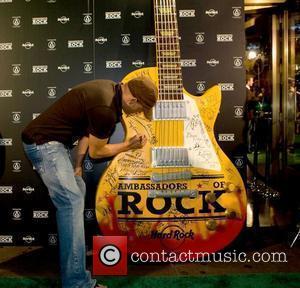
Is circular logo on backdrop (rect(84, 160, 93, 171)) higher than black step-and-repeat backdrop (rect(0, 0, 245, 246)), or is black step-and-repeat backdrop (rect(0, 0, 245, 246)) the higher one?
black step-and-repeat backdrop (rect(0, 0, 245, 246))

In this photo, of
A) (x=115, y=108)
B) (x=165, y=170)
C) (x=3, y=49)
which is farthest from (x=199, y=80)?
(x=3, y=49)

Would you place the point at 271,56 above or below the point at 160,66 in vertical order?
above

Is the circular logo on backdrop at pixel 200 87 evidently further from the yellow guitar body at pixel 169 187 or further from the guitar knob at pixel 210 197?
the guitar knob at pixel 210 197

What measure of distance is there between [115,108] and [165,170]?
2.87 ft

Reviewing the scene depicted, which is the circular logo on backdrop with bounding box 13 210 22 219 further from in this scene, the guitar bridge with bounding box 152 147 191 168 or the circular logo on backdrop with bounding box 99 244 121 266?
the guitar bridge with bounding box 152 147 191 168

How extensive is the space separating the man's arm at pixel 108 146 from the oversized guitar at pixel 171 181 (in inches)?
7.5

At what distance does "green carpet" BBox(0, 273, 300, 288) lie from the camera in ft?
8.98

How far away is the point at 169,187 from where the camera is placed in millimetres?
3133

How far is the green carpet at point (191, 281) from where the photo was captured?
2738mm

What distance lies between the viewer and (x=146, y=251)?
10.3 ft

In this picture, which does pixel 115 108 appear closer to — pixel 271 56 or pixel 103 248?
pixel 103 248

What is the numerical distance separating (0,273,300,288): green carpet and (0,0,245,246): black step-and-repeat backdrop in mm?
843

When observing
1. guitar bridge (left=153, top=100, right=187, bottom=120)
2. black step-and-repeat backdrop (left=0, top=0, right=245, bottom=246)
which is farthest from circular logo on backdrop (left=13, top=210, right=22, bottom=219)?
guitar bridge (left=153, top=100, right=187, bottom=120)

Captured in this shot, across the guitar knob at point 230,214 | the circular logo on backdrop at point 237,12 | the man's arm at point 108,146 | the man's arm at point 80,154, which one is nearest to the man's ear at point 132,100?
the man's arm at point 108,146
